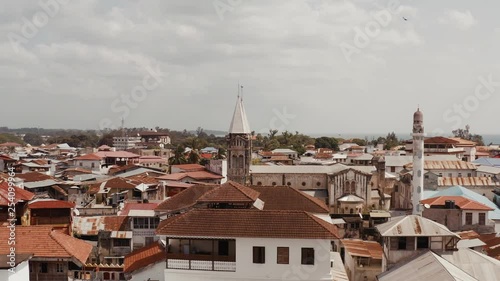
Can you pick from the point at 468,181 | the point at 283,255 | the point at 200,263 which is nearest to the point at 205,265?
the point at 200,263

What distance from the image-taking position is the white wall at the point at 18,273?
64.5 ft

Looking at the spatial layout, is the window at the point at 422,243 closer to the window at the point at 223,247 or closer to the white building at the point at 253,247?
the white building at the point at 253,247

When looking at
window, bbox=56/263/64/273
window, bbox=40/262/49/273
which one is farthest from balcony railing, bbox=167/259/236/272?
window, bbox=40/262/49/273

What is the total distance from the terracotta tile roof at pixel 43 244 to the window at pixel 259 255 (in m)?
8.35

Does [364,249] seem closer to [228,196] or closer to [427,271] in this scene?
[228,196]

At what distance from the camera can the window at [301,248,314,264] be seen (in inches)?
881

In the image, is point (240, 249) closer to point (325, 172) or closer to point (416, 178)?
point (416, 178)

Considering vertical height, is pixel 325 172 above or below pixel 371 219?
above

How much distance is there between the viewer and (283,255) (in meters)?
22.5

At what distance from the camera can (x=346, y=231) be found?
43.0 metres

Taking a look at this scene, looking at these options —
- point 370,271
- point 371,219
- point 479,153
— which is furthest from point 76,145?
point 370,271

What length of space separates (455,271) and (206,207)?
1216 centimetres

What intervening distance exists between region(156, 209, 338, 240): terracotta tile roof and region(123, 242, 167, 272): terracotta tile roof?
7.23ft

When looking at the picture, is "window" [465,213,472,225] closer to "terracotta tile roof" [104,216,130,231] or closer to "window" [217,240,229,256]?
"window" [217,240,229,256]
